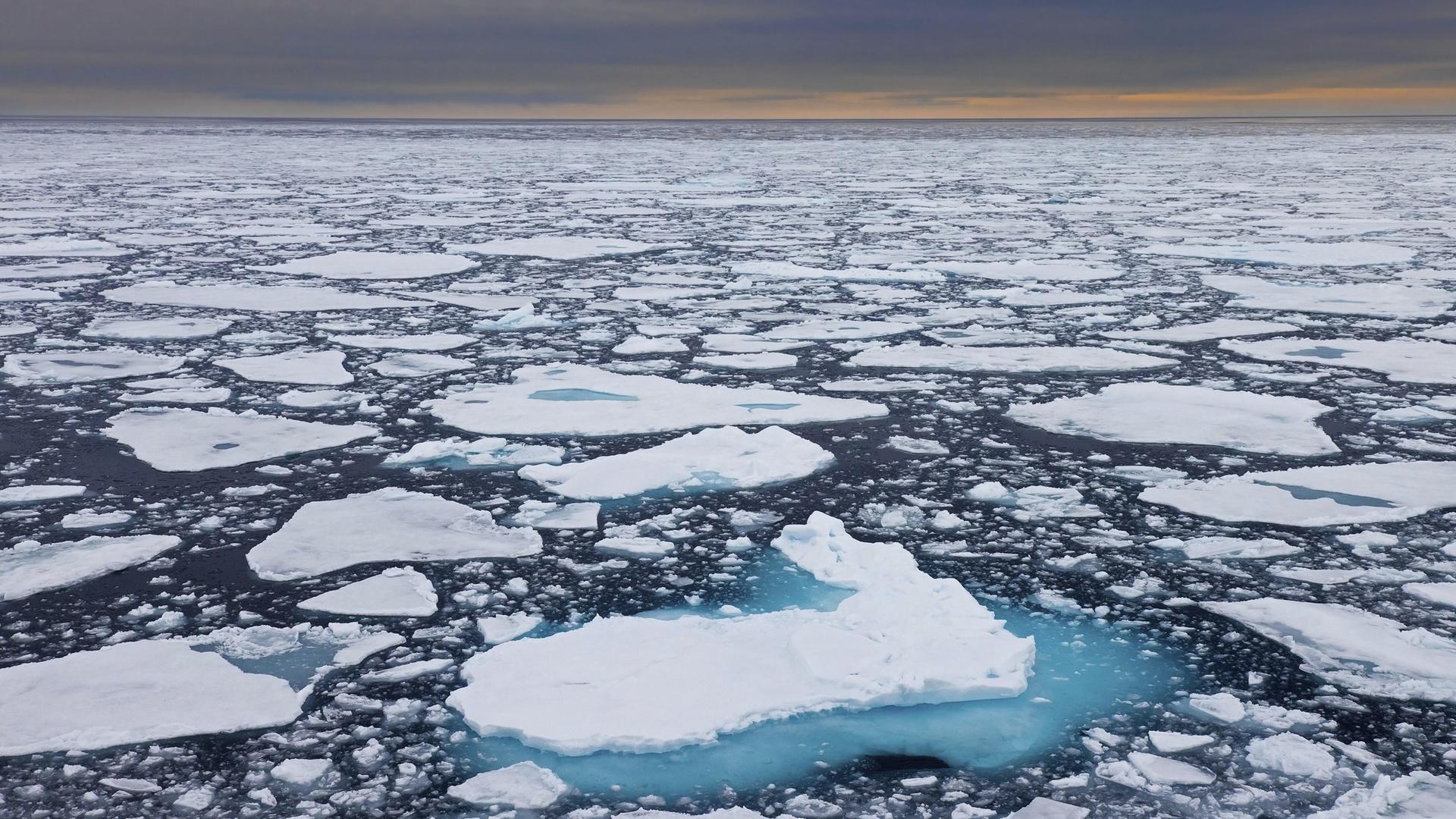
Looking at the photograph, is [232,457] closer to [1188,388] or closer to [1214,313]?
[1188,388]

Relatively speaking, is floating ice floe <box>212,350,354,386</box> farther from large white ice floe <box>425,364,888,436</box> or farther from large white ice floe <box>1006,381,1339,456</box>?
large white ice floe <box>1006,381,1339,456</box>

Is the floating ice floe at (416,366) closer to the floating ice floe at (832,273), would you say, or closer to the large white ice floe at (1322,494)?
the large white ice floe at (1322,494)

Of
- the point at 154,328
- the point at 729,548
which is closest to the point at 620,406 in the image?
the point at 729,548

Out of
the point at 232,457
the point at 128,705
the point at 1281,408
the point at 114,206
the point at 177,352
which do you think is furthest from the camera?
the point at 114,206

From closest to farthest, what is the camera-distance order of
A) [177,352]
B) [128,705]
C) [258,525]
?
1. [128,705]
2. [258,525]
3. [177,352]

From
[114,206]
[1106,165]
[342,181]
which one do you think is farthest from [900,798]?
[1106,165]

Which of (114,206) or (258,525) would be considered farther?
(114,206)

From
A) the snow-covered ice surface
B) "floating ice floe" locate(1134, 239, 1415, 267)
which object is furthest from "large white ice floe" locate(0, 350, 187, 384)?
"floating ice floe" locate(1134, 239, 1415, 267)

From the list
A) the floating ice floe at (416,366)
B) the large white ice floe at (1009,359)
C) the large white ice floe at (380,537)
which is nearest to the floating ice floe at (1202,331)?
the large white ice floe at (1009,359)
